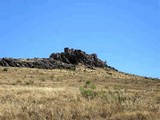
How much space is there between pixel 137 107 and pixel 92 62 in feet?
328

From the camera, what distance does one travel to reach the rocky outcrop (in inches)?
4375

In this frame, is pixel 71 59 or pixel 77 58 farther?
pixel 71 59

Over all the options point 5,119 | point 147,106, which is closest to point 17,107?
point 5,119

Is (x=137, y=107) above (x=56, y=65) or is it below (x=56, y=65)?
below

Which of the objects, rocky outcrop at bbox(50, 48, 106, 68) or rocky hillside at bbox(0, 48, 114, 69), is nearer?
rocky hillside at bbox(0, 48, 114, 69)

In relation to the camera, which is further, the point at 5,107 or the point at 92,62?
the point at 92,62

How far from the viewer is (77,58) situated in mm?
112438

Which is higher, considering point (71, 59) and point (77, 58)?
point (77, 58)

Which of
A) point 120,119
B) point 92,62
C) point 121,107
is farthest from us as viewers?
point 92,62

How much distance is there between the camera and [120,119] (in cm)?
993

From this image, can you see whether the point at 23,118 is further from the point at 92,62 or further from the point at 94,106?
the point at 92,62

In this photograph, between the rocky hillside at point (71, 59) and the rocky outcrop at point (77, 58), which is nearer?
the rocky hillside at point (71, 59)

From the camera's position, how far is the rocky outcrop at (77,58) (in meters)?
111

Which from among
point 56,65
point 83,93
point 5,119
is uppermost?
point 56,65
